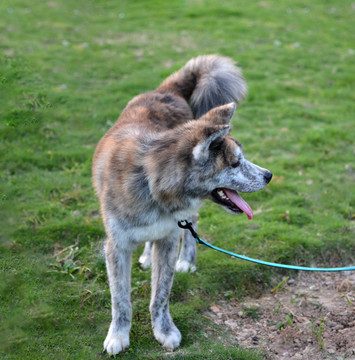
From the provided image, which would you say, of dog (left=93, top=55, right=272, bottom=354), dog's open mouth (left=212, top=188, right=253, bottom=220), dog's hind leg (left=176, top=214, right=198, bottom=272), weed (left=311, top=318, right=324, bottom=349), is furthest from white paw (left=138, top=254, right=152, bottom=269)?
weed (left=311, top=318, right=324, bottom=349)

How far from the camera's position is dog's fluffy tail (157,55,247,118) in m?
4.69

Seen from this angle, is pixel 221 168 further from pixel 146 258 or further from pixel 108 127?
pixel 108 127

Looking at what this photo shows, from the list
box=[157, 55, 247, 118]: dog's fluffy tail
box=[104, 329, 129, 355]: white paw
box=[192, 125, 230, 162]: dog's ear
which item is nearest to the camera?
box=[192, 125, 230, 162]: dog's ear

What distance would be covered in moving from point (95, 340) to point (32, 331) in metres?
0.52

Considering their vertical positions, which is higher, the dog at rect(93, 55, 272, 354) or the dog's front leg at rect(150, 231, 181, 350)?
the dog at rect(93, 55, 272, 354)

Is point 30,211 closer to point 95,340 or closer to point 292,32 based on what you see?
point 95,340

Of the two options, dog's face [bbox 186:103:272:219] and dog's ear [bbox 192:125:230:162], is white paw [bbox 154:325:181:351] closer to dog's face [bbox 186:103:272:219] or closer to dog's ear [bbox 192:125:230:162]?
dog's face [bbox 186:103:272:219]

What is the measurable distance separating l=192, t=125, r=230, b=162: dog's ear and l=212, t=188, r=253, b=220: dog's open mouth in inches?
14.8

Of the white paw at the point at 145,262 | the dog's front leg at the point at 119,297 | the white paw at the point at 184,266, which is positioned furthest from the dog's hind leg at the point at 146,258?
the dog's front leg at the point at 119,297

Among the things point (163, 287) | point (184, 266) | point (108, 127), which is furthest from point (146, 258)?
point (108, 127)

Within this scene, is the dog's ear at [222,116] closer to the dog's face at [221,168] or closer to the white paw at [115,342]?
the dog's face at [221,168]

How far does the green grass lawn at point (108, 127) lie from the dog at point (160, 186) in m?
0.38

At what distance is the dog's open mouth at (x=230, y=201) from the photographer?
3.51m

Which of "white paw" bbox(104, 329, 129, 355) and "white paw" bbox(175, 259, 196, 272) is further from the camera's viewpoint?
"white paw" bbox(175, 259, 196, 272)
